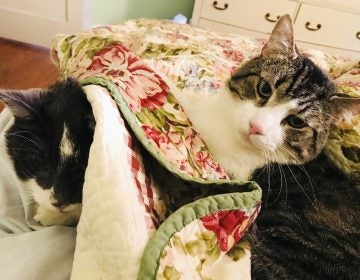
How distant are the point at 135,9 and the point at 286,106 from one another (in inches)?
94.1

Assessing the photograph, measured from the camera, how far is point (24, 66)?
86.7 inches

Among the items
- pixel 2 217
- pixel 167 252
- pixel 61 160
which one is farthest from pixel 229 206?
pixel 2 217

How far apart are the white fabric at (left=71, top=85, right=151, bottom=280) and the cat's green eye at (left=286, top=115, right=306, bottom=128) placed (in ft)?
1.53

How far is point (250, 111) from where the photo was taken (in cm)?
77

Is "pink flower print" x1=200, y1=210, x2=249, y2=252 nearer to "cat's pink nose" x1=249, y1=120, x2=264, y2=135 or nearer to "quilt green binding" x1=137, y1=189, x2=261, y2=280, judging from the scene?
"quilt green binding" x1=137, y1=189, x2=261, y2=280

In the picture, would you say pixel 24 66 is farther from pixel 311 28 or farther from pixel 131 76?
pixel 311 28

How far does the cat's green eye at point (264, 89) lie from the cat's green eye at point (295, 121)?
8cm

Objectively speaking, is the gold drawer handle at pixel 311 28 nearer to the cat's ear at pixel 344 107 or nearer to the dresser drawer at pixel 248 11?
the dresser drawer at pixel 248 11

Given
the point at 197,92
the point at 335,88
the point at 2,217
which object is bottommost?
the point at 2,217

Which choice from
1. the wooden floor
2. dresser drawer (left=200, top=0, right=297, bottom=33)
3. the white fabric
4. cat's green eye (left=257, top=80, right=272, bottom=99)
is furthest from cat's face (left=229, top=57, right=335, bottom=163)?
dresser drawer (left=200, top=0, right=297, bottom=33)

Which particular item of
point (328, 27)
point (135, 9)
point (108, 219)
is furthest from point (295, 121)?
point (135, 9)

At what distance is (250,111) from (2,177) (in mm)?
613

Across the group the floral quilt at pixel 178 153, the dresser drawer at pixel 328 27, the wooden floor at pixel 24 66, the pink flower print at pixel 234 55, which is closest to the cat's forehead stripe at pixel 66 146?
the floral quilt at pixel 178 153

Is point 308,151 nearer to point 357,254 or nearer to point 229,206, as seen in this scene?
point 357,254
